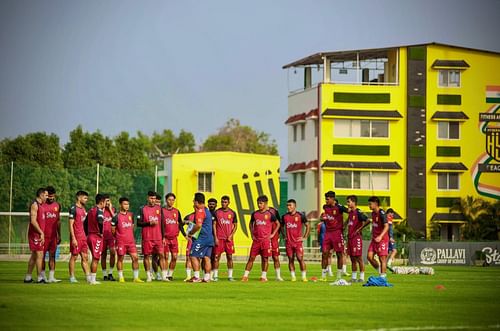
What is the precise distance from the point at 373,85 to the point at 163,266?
55255mm

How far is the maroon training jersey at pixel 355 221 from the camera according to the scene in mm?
29766

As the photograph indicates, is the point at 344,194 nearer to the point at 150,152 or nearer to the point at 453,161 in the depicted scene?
the point at 453,161

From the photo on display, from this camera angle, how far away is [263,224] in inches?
1273

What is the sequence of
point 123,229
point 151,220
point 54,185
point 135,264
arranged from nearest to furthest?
point 135,264 < point 123,229 < point 151,220 < point 54,185

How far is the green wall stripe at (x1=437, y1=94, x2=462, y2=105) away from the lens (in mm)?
82875

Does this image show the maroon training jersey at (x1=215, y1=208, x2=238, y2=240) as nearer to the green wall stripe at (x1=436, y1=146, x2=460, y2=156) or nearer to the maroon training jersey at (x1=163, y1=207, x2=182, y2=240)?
the maroon training jersey at (x1=163, y1=207, x2=182, y2=240)

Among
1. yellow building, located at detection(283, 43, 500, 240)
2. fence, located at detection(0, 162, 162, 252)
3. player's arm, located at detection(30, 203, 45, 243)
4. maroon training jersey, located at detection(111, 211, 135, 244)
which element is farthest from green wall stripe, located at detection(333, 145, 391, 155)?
player's arm, located at detection(30, 203, 45, 243)

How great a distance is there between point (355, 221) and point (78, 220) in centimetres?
741

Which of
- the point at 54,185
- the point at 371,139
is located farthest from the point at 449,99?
the point at 54,185

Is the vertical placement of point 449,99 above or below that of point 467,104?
above

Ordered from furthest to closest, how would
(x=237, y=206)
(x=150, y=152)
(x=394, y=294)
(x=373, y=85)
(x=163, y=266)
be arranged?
1. (x=150, y=152)
2. (x=373, y=85)
3. (x=237, y=206)
4. (x=163, y=266)
5. (x=394, y=294)

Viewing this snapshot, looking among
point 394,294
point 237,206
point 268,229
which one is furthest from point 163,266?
point 237,206

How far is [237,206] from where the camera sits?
258 feet

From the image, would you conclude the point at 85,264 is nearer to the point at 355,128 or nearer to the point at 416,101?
the point at 355,128
